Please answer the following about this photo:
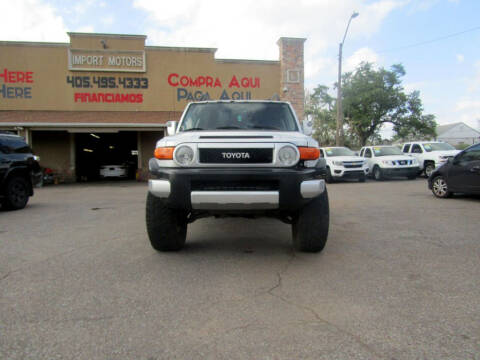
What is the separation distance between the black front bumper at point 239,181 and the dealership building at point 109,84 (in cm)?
1439

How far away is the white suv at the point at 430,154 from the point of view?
53.5 feet

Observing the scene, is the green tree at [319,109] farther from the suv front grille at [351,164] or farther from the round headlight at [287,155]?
the round headlight at [287,155]

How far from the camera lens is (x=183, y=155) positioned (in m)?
3.71

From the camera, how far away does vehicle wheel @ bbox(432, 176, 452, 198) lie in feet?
30.1

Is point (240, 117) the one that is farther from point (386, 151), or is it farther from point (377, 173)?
point (386, 151)

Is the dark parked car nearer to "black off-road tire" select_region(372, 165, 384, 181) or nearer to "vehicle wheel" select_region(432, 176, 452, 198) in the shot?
"vehicle wheel" select_region(432, 176, 452, 198)

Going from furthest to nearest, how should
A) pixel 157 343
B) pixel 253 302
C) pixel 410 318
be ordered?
pixel 253 302
pixel 410 318
pixel 157 343

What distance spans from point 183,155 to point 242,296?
1.55m

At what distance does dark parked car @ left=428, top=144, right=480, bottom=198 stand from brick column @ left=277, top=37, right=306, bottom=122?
31.8ft

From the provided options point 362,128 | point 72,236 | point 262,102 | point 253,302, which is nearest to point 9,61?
point 72,236

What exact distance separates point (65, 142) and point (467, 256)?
760 inches

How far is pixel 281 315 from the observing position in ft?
8.89

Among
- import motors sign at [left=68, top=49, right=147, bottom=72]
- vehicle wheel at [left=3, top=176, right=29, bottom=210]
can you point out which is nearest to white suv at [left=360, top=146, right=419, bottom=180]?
import motors sign at [left=68, top=49, right=147, bottom=72]

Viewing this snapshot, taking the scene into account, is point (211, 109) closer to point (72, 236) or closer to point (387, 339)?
point (72, 236)
